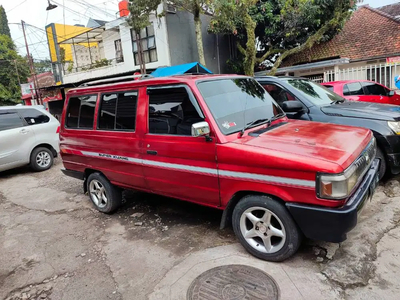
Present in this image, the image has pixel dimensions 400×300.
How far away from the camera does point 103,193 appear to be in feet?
15.0

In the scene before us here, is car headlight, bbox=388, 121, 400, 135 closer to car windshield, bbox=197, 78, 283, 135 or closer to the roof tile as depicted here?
car windshield, bbox=197, 78, 283, 135

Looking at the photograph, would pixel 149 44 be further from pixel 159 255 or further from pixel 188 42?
pixel 159 255

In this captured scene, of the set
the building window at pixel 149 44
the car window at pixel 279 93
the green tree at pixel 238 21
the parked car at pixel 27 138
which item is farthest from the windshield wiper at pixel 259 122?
the building window at pixel 149 44

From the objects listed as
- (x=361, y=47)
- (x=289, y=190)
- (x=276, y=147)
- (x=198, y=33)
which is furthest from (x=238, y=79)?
(x=361, y=47)

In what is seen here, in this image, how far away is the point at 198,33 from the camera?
43.7 feet

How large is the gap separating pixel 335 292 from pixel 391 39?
1605 cm

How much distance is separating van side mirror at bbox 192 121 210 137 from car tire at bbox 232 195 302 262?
2.58ft

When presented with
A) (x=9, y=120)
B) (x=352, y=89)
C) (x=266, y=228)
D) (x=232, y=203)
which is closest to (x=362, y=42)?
(x=352, y=89)

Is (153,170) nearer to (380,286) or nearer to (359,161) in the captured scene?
(359,161)

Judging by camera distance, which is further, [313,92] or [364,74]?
[364,74]

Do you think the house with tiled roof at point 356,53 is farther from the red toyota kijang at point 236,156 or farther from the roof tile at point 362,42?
the red toyota kijang at point 236,156

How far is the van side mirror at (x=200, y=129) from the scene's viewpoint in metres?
2.79

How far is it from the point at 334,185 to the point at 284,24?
15.5m

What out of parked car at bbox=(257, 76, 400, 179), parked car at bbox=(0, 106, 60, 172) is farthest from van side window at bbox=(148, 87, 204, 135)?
parked car at bbox=(0, 106, 60, 172)
